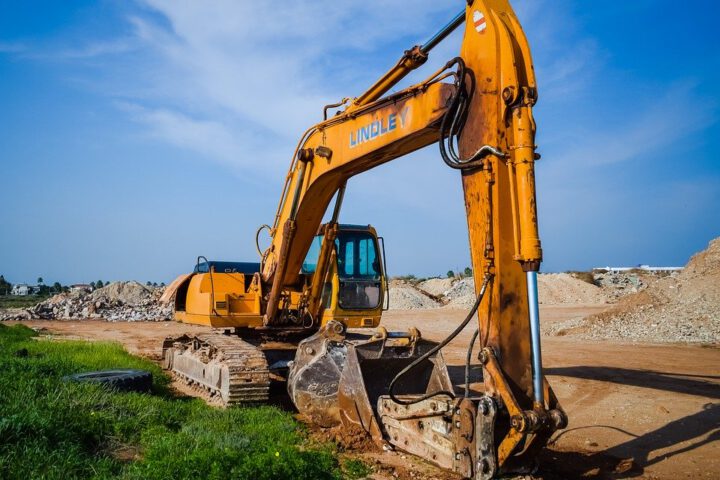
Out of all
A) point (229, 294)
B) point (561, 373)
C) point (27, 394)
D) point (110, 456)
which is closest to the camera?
point (110, 456)

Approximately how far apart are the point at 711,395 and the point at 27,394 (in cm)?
895

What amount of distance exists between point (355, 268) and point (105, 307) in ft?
86.9

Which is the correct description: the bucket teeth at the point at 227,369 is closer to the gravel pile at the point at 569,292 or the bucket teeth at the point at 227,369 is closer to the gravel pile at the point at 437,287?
the gravel pile at the point at 569,292

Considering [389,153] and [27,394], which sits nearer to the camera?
[27,394]

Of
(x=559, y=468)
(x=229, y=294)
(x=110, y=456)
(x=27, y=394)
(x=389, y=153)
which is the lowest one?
(x=559, y=468)

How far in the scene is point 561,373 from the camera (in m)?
10.8

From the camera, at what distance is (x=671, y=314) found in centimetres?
1803

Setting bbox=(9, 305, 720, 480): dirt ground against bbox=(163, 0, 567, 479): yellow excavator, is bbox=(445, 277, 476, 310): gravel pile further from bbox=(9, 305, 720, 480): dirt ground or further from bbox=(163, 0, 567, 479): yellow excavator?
bbox=(163, 0, 567, 479): yellow excavator

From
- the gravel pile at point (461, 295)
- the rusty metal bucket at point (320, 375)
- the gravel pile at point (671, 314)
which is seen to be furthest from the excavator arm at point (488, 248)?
the gravel pile at point (461, 295)

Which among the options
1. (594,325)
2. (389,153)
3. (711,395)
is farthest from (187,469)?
(594,325)

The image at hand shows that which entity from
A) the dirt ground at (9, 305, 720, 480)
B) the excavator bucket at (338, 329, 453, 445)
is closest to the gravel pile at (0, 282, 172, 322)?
the dirt ground at (9, 305, 720, 480)

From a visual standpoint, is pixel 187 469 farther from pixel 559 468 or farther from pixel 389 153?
pixel 389 153

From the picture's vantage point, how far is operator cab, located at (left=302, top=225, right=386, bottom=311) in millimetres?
9023

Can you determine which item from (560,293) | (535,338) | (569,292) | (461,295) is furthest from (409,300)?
(535,338)
